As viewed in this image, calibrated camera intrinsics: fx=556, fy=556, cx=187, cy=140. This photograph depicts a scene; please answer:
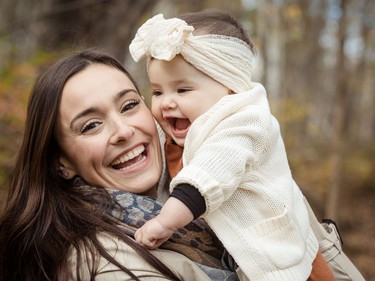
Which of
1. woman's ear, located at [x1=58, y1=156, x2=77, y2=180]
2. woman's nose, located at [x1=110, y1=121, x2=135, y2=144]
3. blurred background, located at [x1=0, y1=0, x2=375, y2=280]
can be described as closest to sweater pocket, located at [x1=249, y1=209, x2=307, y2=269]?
woman's nose, located at [x1=110, y1=121, x2=135, y2=144]

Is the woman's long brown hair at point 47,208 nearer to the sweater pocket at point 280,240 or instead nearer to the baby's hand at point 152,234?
the baby's hand at point 152,234

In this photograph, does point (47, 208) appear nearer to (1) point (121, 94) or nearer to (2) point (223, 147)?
(1) point (121, 94)

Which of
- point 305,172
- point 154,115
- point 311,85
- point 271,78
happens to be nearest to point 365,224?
point 305,172

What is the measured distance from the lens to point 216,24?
2457 mm

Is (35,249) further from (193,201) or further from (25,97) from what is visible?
(25,97)

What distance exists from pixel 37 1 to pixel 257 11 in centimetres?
788

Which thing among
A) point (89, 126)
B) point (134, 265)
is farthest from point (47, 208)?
point (134, 265)

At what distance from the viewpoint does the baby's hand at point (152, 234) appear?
1948 mm

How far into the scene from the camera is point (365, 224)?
1147cm

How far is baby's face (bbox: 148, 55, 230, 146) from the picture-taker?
2.34 m

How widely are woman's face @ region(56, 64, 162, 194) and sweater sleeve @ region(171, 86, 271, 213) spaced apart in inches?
11.8

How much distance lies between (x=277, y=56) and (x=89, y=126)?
14.1m

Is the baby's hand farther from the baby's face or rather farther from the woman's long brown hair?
the baby's face

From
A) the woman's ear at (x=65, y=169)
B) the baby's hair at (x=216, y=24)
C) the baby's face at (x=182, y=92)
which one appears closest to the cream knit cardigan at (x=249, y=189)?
the baby's face at (x=182, y=92)
